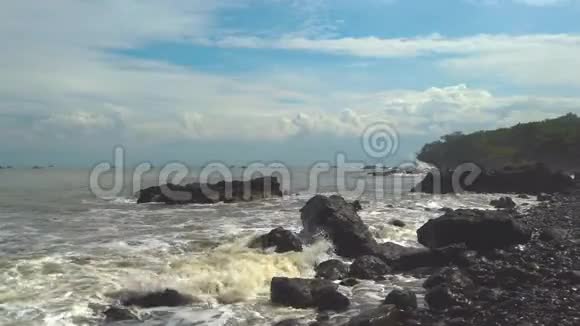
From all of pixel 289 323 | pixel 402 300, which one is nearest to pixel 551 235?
pixel 402 300

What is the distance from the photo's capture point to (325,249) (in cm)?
1903

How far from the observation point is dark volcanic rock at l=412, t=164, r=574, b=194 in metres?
50.6

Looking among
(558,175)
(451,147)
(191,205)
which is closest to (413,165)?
(451,147)

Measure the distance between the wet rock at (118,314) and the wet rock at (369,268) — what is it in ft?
21.6

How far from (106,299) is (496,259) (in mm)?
11925

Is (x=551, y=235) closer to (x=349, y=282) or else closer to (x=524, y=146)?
(x=349, y=282)

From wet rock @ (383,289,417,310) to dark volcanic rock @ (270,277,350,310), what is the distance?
107 centimetres

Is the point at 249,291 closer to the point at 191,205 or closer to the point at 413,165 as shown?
the point at 191,205

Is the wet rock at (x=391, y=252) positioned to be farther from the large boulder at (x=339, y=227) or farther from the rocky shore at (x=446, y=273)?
the large boulder at (x=339, y=227)

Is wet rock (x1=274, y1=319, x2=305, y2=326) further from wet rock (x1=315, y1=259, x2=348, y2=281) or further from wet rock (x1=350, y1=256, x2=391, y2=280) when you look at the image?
wet rock (x1=350, y1=256, x2=391, y2=280)

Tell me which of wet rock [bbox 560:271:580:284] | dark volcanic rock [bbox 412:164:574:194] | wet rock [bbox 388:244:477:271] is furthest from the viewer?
dark volcanic rock [bbox 412:164:574:194]

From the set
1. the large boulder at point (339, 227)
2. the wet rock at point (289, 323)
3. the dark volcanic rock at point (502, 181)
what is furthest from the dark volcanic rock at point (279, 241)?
the dark volcanic rock at point (502, 181)

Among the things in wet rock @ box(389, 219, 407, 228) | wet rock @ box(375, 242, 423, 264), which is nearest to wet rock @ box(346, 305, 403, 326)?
wet rock @ box(375, 242, 423, 264)

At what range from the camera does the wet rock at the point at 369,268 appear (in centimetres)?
1580
